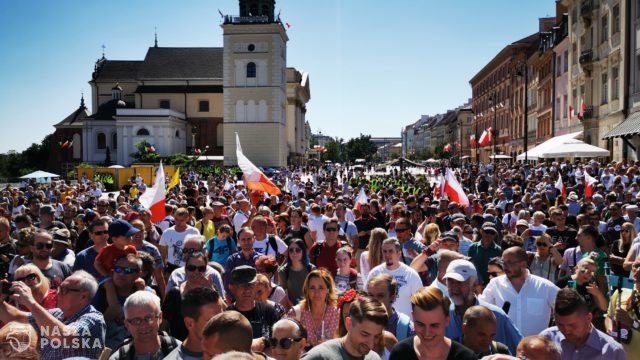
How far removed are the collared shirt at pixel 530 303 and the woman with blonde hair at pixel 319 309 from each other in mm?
1572

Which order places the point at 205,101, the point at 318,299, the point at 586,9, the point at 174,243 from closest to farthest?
the point at 318,299, the point at 174,243, the point at 586,9, the point at 205,101

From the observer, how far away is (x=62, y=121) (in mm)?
89250

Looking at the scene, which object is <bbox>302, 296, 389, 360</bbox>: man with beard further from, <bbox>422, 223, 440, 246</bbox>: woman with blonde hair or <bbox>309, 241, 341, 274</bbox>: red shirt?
<bbox>422, 223, 440, 246</bbox>: woman with blonde hair

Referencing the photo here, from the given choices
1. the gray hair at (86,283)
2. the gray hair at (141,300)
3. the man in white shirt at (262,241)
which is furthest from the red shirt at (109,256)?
the gray hair at (141,300)

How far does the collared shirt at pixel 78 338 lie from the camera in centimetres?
452

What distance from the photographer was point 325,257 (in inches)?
341

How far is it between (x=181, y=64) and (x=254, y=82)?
23608 millimetres

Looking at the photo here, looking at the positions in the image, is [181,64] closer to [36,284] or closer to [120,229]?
[120,229]

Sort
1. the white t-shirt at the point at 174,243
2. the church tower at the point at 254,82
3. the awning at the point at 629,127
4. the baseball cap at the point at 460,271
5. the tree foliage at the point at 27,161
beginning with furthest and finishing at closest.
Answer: the tree foliage at the point at 27,161, the church tower at the point at 254,82, the awning at the point at 629,127, the white t-shirt at the point at 174,243, the baseball cap at the point at 460,271

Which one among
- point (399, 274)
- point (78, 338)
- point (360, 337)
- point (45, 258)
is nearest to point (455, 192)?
point (399, 274)

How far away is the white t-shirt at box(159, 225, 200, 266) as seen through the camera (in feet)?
29.2

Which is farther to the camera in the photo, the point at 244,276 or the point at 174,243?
the point at 174,243

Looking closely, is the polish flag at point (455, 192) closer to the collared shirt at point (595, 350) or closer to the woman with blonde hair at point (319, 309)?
the woman with blonde hair at point (319, 309)

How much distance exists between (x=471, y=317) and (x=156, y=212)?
8.72 m
